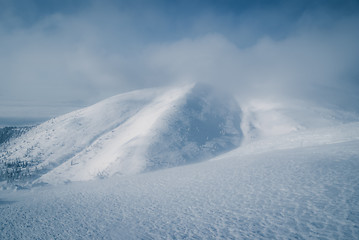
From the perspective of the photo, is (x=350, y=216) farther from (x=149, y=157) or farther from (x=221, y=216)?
(x=149, y=157)

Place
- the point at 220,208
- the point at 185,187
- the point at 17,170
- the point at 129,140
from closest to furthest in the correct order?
1. the point at 220,208
2. the point at 185,187
3. the point at 17,170
4. the point at 129,140

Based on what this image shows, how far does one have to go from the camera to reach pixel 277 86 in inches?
1822

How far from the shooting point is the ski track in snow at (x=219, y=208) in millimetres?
6012

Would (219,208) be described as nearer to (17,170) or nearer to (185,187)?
(185,187)

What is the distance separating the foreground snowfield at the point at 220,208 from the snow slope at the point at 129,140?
291 inches

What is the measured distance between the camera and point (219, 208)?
305 inches

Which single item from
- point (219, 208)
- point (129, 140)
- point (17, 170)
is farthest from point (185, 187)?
point (17, 170)

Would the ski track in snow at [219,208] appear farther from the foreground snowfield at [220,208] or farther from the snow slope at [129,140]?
the snow slope at [129,140]

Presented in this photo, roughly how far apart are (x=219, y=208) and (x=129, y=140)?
678 inches

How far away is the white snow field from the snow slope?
155 mm

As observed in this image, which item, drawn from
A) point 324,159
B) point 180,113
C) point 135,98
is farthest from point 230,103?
point 324,159

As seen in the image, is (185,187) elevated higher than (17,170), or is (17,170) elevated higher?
(17,170)

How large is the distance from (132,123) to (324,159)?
23979 millimetres

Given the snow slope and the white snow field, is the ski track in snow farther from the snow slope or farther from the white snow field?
the snow slope
